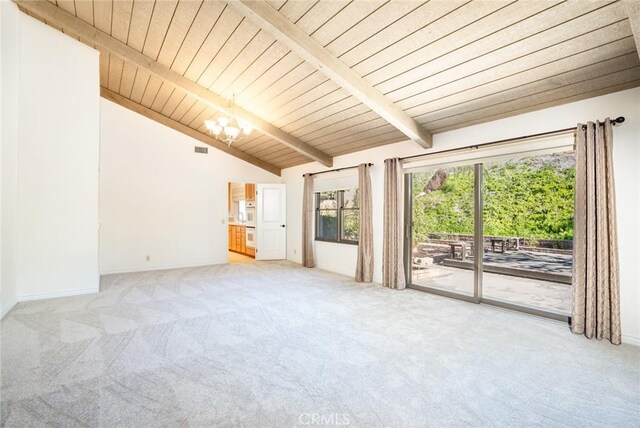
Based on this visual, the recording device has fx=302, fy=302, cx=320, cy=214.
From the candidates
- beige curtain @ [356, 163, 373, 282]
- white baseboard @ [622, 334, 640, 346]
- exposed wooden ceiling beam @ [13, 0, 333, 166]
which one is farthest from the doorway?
white baseboard @ [622, 334, 640, 346]

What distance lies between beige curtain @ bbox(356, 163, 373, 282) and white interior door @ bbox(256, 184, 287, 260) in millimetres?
2835

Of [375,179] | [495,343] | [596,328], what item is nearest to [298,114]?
[375,179]

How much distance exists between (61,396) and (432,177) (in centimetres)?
588

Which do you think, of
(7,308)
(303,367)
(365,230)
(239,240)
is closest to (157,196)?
(239,240)

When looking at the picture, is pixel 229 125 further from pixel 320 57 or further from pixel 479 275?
pixel 479 275

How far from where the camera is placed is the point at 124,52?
404 centimetres

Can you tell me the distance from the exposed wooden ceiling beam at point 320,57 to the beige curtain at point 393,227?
2.70 ft

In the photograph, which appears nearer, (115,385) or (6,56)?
(115,385)

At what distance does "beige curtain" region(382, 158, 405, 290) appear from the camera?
470 cm

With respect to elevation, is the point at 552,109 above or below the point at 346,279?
above

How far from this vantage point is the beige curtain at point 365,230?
5227 mm

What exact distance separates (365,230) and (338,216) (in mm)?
1104

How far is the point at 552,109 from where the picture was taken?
3.31m

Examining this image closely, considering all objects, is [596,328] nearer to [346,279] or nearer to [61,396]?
[346,279]
